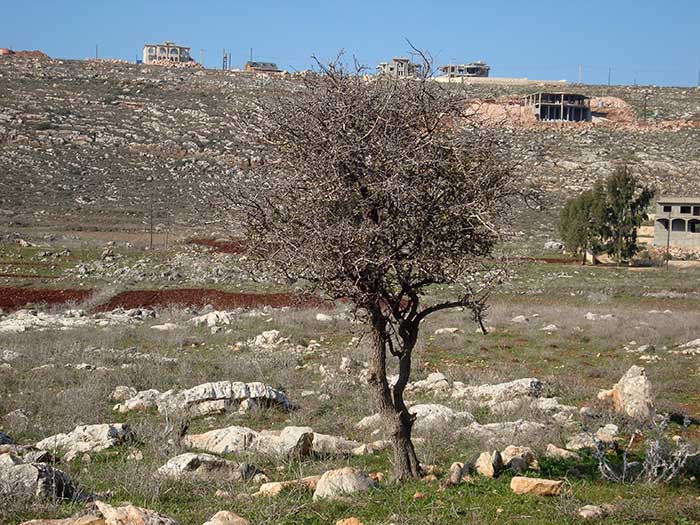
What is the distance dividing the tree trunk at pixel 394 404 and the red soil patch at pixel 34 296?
2066 centimetres

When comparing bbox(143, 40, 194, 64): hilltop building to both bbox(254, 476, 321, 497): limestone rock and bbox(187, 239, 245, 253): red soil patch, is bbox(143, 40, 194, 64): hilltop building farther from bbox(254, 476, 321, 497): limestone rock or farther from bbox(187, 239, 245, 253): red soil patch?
bbox(254, 476, 321, 497): limestone rock

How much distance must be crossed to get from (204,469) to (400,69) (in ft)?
14.2

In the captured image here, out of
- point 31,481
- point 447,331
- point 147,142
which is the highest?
point 147,142

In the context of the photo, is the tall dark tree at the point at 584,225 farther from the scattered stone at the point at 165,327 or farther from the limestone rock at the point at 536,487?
the limestone rock at the point at 536,487

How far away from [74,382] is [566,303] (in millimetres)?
17598

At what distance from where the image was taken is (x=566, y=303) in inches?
1032

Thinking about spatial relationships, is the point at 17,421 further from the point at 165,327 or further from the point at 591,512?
the point at 165,327

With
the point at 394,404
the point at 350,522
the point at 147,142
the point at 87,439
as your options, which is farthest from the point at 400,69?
the point at 147,142

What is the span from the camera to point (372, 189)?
650 centimetres

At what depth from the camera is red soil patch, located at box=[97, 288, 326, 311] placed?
25.8 m

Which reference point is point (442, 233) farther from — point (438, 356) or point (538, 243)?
point (538, 243)

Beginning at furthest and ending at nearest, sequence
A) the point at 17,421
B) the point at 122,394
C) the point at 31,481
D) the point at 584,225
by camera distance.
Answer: the point at 584,225
the point at 122,394
the point at 17,421
the point at 31,481

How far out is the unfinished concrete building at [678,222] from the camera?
45281 mm

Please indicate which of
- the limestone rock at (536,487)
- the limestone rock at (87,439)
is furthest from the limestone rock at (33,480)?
the limestone rock at (536,487)
